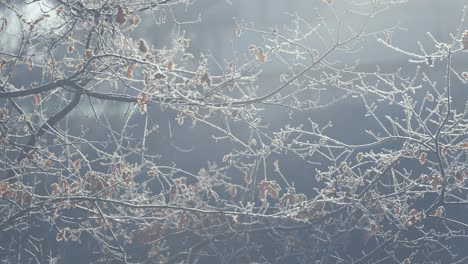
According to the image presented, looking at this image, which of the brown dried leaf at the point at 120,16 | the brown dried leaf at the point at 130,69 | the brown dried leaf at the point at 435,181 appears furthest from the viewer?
the brown dried leaf at the point at 435,181

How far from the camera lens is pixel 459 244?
10.5 metres

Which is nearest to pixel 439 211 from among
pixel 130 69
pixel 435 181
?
pixel 435 181

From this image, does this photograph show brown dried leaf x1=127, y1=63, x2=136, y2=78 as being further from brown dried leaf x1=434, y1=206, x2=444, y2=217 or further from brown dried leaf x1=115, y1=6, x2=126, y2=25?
brown dried leaf x1=434, y1=206, x2=444, y2=217

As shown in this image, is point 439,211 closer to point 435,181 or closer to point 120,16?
point 435,181

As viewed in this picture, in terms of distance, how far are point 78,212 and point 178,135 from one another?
949 cm

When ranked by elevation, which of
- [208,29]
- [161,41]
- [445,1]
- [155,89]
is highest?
[445,1]

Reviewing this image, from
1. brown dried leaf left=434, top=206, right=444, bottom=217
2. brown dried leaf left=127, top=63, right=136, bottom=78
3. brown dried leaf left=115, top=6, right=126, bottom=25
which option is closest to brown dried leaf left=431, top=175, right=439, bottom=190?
brown dried leaf left=434, top=206, right=444, bottom=217

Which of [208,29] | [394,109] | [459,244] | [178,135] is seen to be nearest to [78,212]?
[459,244]

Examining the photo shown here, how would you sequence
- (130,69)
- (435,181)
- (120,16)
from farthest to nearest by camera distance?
1. (435,181)
2. (130,69)
3. (120,16)

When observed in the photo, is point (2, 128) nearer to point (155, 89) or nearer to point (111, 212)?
point (155, 89)

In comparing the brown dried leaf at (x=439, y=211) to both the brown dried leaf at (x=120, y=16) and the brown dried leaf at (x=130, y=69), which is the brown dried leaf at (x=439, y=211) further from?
the brown dried leaf at (x=120, y=16)

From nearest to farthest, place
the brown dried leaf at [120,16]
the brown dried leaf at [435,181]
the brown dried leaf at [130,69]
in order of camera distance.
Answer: the brown dried leaf at [120,16] < the brown dried leaf at [130,69] < the brown dried leaf at [435,181]

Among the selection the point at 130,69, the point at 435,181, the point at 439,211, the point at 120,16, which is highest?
the point at 120,16

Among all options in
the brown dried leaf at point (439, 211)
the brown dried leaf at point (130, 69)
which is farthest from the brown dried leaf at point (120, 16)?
the brown dried leaf at point (439, 211)
